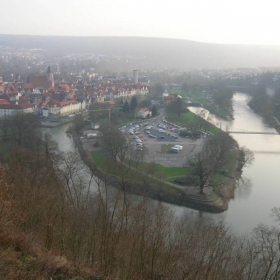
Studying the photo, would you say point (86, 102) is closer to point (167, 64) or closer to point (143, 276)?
point (143, 276)

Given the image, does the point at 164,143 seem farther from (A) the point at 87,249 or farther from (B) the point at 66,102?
(A) the point at 87,249

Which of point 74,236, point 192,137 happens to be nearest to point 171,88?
point 192,137

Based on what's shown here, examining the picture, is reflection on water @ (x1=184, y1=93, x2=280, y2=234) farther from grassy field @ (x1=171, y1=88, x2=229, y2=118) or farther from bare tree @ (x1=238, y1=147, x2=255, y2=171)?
grassy field @ (x1=171, y1=88, x2=229, y2=118)

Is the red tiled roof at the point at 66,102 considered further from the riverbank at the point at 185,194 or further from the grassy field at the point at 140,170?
the riverbank at the point at 185,194

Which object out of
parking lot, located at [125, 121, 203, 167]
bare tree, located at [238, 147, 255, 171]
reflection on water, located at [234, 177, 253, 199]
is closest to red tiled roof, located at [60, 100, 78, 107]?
parking lot, located at [125, 121, 203, 167]

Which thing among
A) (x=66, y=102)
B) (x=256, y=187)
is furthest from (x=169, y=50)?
(x=256, y=187)
